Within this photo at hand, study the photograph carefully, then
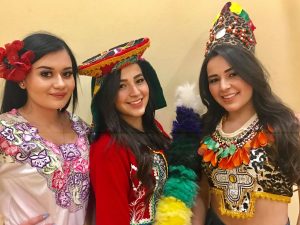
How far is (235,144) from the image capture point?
139 centimetres

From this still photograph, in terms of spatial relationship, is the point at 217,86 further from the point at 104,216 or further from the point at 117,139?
the point at 104,216

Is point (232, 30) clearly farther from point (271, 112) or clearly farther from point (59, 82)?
point (59, 82)

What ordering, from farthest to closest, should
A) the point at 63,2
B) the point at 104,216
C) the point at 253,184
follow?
the point at 63,2
the point at 253,184
the point at 104,216

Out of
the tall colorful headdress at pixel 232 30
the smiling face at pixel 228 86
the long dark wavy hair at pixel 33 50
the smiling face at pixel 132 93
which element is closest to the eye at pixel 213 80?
the smiling face at pixel 228 86

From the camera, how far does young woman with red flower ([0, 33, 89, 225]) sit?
125 centimetres

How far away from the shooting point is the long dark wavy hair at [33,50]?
1.30 metres

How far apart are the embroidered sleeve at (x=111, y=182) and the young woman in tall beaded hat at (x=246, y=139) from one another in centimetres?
36

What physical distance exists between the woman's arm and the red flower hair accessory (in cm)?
83

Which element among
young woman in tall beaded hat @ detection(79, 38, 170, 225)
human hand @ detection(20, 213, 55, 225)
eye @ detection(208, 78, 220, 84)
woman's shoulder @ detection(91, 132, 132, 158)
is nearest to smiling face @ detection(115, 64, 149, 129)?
young woman in tall beaded hat @ detection(79, 38, 170, 225)

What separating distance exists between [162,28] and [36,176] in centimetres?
90

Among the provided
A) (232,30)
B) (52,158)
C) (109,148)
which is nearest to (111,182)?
(109,148)

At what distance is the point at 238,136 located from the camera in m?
1.39

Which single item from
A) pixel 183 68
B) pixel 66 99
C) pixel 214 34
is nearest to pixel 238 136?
pixel 214 34

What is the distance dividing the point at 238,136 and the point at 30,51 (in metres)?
0.82
